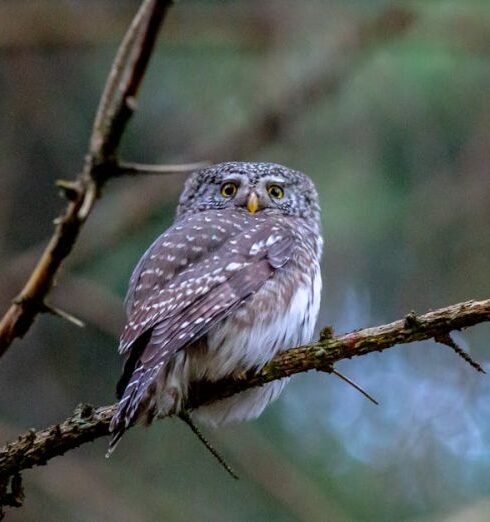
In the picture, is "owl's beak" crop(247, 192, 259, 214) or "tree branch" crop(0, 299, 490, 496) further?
"owl's beak" crop(247, 192, 259, 214)

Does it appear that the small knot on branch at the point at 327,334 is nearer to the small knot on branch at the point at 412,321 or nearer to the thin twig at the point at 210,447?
the small knot on branch at the point at 412,321

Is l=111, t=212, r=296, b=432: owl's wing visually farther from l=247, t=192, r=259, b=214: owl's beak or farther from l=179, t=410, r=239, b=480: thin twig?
l=247, t=192, r=259, b=214: owl's beak

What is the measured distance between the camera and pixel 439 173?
6.89 metres

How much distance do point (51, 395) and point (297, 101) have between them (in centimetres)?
253

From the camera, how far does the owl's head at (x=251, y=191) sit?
4652 millimetres

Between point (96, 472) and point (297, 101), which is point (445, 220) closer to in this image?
point (297, 101)

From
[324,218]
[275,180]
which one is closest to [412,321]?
[275,180]

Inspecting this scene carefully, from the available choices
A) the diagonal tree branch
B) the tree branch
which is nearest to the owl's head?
the tree branch

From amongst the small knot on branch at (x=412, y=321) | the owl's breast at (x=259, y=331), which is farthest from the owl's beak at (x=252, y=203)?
the small knot on branch at (x=412, y=321)

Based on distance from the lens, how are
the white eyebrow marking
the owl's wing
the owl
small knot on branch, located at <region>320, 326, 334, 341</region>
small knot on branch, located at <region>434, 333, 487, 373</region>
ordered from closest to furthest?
small knot on branch, located at <region>434, 333, 487, 373</region> < small knot on branch, located at <region>320, 326, 334, 341</region> < the owl's wing < the owl < the white eyebrow marking

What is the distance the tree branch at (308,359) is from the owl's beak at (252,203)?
1346 mm

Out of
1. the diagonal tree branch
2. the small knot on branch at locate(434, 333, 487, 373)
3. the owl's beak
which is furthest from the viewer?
the owl's beak

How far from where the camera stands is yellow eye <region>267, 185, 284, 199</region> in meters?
4.74

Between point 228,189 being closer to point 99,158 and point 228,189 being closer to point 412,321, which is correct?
point 412,321
